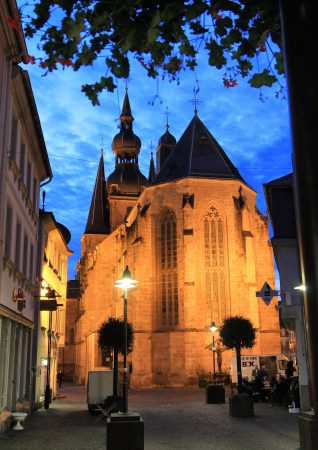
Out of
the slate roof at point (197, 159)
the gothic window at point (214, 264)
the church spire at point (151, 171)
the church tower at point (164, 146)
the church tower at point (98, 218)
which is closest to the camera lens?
the gothic window at point (214, 264)

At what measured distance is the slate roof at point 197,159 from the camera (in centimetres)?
4441

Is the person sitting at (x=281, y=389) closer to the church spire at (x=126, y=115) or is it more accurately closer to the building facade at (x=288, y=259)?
the building facade at (x=288, y=259)

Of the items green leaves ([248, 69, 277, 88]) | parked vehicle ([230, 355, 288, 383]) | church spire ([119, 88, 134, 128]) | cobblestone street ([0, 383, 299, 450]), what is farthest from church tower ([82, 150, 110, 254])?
green leaves ([248, 69, 277, 88])

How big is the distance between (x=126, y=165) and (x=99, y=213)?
764 cm

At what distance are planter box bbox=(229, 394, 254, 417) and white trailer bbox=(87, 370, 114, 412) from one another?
5618 mm

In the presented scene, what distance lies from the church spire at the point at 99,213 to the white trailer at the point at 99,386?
2069 inches

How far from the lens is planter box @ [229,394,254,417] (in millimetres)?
17672

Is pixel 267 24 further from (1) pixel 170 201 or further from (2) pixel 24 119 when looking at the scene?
(1) pixel 170 201

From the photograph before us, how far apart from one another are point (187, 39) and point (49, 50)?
991 mm

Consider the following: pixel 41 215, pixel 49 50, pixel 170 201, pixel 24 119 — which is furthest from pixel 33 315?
pixel 170 201

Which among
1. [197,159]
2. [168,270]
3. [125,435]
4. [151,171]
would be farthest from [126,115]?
[125,435]

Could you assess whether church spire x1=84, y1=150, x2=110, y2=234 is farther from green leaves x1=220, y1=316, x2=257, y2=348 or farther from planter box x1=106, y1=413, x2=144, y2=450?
planter box x1=106, y1=413, x2=144, y2=450

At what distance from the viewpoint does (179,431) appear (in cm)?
1448

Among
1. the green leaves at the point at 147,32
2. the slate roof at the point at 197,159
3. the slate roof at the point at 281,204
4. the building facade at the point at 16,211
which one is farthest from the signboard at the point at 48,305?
the slate roof at the point at 197,159
